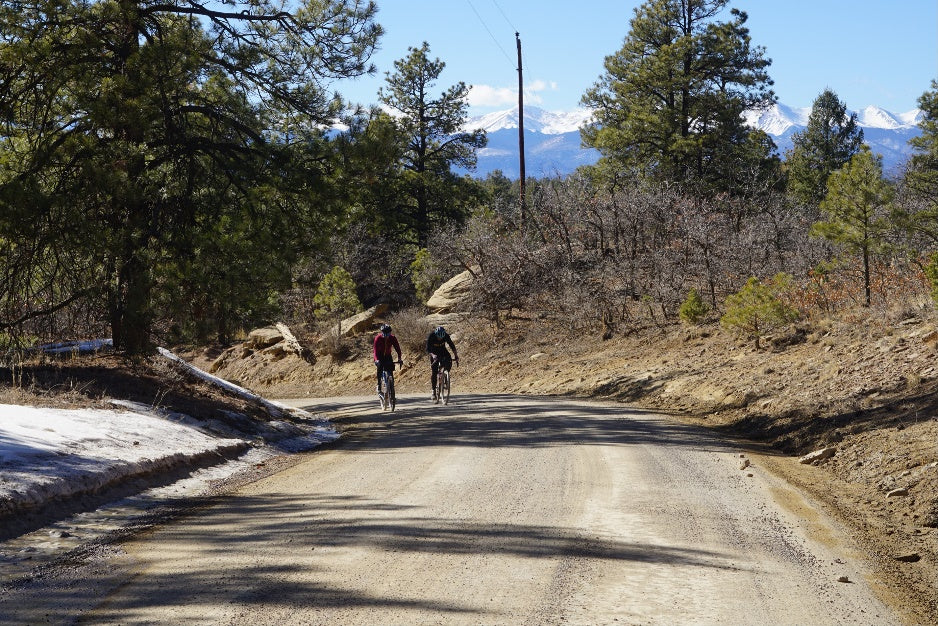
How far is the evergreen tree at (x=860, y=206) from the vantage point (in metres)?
16.9

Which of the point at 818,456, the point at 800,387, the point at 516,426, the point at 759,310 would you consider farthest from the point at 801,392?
the point at 516,426

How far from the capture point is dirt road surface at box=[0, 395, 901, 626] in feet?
15.7

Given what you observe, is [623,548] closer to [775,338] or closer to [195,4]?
[195,4]

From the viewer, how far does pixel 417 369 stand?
103ft

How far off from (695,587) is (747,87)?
40.3 metres

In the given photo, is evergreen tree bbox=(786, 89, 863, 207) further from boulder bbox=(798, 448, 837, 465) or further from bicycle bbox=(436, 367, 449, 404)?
boulder bbox=(798, 448, 837, 465)

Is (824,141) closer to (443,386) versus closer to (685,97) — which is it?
(685,97)

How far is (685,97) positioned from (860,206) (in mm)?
25166

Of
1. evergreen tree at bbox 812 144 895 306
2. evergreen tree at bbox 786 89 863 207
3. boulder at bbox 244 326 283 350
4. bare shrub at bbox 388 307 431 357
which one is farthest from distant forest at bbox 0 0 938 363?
evergreen tree at bbox 786 89 863 207

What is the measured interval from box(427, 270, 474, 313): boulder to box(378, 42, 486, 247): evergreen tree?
8178 mm

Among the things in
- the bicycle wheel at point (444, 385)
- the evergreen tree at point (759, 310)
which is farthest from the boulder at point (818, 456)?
the bicycle wheel at point (444, 385)

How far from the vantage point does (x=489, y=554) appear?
5934mm

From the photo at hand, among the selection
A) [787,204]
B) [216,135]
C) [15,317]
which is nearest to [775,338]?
[216,135]

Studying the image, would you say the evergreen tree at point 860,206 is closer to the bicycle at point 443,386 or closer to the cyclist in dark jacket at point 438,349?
the cyclist in dark jacket at point 438,349
